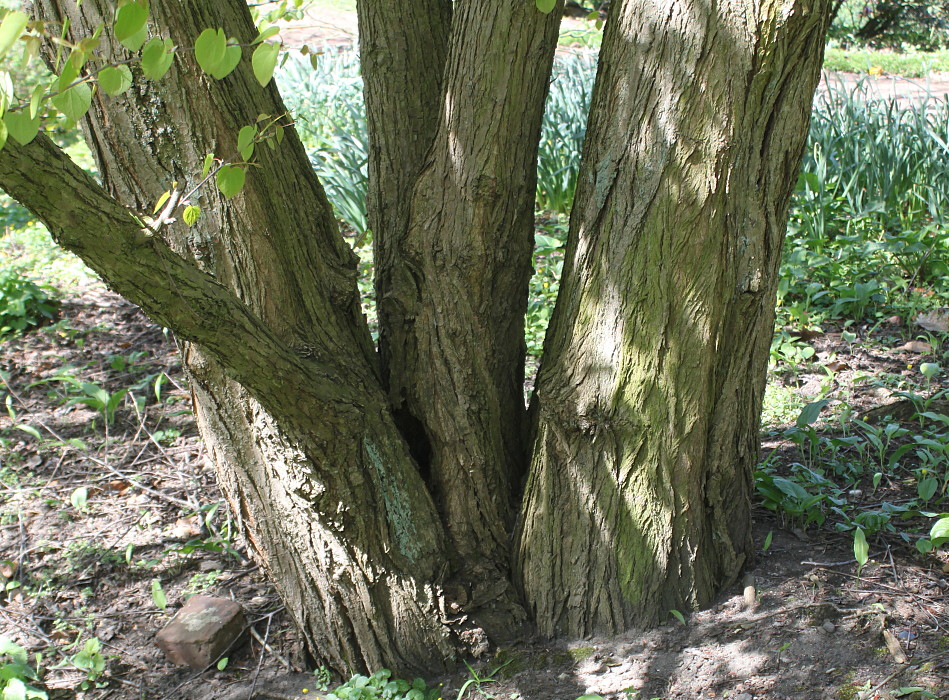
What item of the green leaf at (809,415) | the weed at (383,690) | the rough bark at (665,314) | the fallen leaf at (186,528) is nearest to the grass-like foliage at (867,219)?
the green leaf at (809,415)

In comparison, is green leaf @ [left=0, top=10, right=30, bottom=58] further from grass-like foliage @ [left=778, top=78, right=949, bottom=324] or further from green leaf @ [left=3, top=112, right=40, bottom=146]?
grass-like foliage @ [left=778, top=78, right=949, bottom=324]

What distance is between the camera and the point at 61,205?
138 cm

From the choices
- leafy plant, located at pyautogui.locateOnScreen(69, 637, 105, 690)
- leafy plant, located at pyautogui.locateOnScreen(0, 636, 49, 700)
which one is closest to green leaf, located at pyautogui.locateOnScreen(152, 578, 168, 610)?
leafy plant, located at pyautogui.locateOnScreen(69, 637, 105, 690)

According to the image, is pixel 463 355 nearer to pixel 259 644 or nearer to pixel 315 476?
pixel 315 476

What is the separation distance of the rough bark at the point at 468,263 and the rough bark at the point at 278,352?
0.12 m

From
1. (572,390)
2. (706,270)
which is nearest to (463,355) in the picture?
(572,390)

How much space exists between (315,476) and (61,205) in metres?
0.87

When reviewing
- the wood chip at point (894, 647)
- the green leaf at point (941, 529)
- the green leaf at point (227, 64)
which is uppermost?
the green leaf at point (227, 64)

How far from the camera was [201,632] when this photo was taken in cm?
231

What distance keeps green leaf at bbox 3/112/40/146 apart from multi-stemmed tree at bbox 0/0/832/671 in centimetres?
32

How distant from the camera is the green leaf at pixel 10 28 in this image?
0.95 metres

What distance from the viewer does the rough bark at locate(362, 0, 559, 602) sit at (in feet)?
6.30

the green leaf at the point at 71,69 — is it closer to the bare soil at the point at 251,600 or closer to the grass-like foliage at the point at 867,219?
the bare soil at the point at 251,600

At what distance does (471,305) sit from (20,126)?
1.20m
